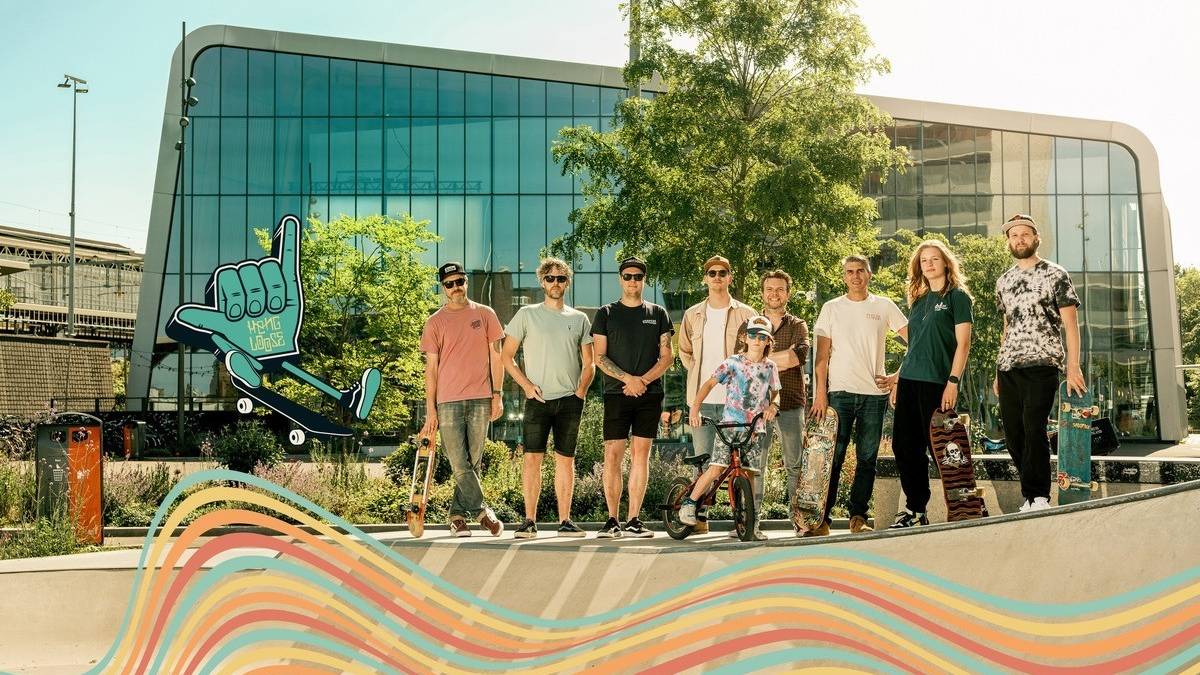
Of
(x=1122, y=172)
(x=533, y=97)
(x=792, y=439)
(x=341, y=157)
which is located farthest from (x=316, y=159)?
(x=792, y=439)

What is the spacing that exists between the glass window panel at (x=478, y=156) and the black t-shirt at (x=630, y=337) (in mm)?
27204

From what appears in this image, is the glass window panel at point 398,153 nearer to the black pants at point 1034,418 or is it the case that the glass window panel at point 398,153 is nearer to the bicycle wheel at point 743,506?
the bicycle wheel at point 743,506

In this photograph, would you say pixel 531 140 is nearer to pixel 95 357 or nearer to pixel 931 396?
pixel 95 357

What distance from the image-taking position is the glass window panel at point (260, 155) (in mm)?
34188

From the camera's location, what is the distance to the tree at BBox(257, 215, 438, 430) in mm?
25047

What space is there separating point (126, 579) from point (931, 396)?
20.1 ft

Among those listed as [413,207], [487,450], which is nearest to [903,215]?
[413,207]

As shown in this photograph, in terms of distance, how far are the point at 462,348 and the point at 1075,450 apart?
4.43m

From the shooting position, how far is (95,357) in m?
39.2

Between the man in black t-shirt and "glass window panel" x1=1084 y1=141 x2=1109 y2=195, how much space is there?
3192 centimetres

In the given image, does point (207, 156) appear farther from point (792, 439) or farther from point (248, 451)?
point (792, 439)

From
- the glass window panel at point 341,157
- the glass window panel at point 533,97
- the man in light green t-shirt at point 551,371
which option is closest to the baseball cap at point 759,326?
the man in light green t-shirt at point 551,371

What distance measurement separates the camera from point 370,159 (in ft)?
112

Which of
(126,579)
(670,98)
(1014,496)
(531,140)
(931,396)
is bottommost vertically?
(126,579)
